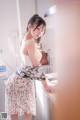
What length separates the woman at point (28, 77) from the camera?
1.58 m

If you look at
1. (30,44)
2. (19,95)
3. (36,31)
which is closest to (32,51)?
(30,44)

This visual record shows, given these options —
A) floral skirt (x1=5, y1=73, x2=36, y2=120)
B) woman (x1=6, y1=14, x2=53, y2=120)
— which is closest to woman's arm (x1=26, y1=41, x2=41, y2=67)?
woman (x1=6, y1=14, x2=53, y2=120)

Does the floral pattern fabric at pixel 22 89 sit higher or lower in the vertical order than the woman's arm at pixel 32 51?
lower

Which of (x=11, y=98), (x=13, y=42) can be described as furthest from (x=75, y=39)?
(x=13, y=42)

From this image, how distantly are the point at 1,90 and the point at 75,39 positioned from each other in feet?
7.85

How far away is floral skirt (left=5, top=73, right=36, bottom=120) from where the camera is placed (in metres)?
1.65

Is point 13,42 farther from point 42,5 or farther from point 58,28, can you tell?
point 58,28

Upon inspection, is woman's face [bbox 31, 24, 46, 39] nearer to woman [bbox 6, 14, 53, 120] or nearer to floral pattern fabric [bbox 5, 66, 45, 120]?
woman [bbox 6, 14, 53, 120]

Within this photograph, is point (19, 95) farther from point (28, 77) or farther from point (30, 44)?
point (30, 44)

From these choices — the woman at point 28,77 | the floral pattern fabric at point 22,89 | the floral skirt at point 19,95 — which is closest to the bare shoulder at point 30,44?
the woman at point 28,77

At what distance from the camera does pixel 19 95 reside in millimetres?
1676

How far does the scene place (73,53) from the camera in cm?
43

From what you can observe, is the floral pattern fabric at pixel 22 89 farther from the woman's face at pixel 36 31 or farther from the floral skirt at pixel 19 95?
the woman's face at pixel 36 31

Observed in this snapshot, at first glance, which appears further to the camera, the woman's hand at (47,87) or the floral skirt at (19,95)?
the floral skirt at (19,95)
